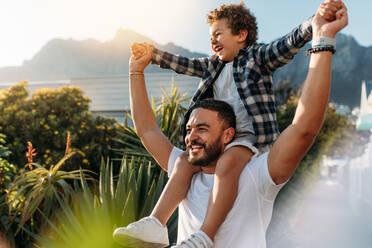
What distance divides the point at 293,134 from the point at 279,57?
53cm

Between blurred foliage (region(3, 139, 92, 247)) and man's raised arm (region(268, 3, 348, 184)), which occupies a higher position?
man's raised arm (region(268, 3, 348, 184))

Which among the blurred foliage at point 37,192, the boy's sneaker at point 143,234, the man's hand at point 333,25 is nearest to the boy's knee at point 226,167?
the boy's sneaker at point 143,234

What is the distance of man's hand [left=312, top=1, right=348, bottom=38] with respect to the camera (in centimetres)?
169

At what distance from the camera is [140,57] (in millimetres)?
2475

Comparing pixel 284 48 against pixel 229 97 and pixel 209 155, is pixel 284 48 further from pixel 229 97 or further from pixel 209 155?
pixel 209 155

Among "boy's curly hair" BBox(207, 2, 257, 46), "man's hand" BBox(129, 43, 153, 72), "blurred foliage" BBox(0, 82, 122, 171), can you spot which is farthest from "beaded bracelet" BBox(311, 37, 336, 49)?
"blurred foliage" BBox(0, 82, 122, 171)

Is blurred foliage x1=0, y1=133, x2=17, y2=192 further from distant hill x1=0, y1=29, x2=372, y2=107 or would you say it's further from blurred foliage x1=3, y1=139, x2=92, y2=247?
distant hill x1=0, y1=29, x2=372, y2=107


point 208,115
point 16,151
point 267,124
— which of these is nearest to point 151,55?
point 208,115

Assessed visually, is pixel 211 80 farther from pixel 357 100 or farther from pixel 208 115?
pixel 357 100

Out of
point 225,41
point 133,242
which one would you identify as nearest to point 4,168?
point 133,242

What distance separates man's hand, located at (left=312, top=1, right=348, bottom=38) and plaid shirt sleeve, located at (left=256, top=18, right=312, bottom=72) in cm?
9

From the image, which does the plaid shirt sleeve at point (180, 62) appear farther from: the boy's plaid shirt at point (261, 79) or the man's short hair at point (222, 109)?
the man's short hair at point (222, 109)

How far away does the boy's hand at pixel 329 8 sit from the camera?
1.72 metres

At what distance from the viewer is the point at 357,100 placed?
6988cm
